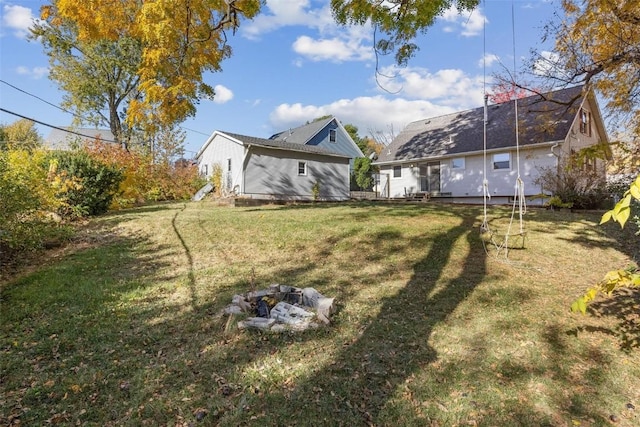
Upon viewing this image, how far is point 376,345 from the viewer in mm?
3471

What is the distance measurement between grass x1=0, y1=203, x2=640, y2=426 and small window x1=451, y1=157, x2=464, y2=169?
12.1 metres

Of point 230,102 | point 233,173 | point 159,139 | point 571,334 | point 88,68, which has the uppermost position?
point 88,68

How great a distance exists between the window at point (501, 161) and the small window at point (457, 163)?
5.22ft

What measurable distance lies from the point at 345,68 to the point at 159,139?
36.4 ft

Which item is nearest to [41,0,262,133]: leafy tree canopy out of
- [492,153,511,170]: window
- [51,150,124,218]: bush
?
[51,150,124,218]: bush

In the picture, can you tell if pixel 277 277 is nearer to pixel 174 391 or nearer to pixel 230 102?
pixel 174 391

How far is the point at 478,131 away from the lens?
18.2m

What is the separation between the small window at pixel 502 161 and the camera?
16.5 meters

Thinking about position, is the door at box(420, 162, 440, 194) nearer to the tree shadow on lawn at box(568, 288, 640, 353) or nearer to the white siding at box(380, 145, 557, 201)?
the white siding at box(380, 145, 557, 201)

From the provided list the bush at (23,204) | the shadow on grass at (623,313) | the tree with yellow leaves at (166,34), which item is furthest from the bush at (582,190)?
the bush at (23,204)

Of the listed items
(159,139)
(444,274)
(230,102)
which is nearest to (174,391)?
(444,274)

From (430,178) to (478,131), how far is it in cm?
347

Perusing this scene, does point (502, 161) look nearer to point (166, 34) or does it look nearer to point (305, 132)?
point (305, 132)

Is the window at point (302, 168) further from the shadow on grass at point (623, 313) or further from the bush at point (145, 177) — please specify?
the shadow on grass at point (623, 313)
